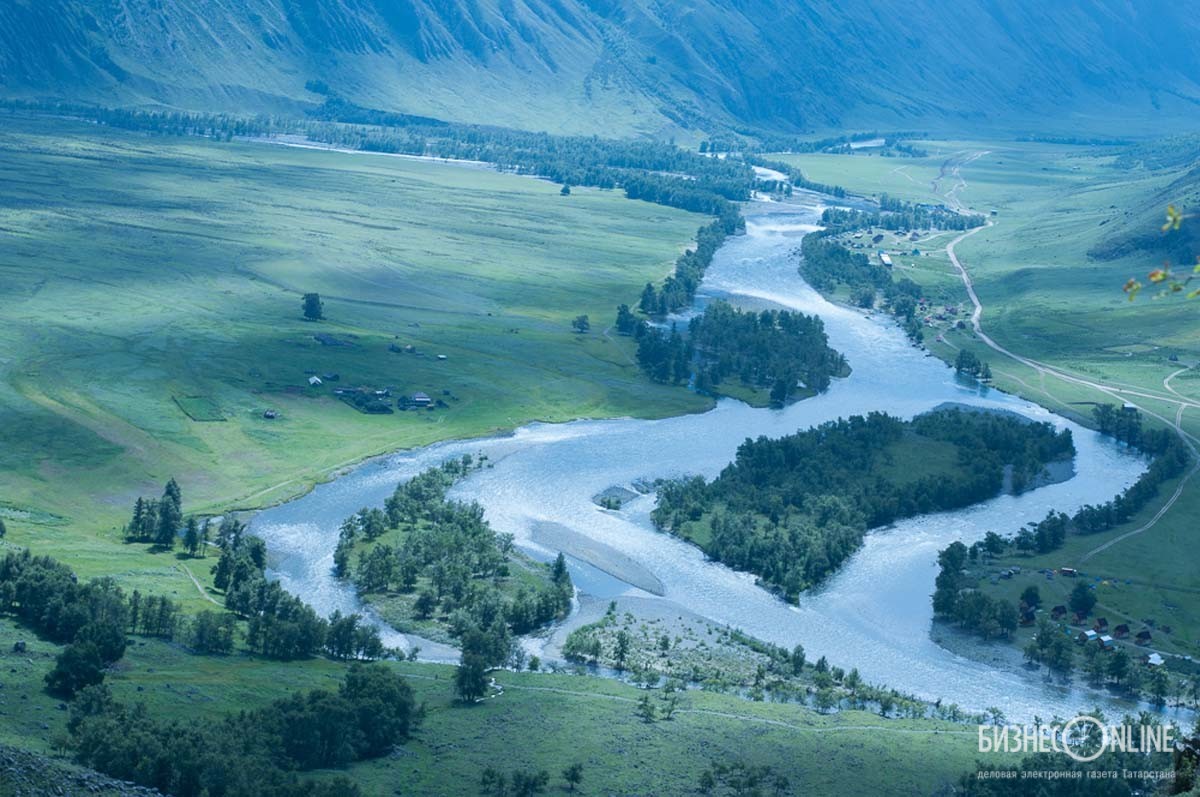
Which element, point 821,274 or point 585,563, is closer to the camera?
point 585,563

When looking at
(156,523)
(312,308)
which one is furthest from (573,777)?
(312,308)

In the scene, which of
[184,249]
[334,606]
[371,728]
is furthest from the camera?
[184,249]

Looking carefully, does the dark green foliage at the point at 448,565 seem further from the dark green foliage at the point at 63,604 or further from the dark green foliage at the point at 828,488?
the dark green foliage at the point at 63,604

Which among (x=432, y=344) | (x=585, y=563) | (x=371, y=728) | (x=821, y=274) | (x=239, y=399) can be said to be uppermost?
(x=821, y=274)

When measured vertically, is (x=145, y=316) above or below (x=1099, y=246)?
below

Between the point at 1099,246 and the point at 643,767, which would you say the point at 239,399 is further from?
the point at 1099,246

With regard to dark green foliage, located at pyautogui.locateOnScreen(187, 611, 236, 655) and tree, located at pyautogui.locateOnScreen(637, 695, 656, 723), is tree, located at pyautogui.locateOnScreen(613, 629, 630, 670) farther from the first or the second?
dark green foliage, located at pyautogui.locateOnScreen(187, 611, 236, 655)

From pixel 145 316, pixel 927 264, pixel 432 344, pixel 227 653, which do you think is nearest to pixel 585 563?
pixel 227 653

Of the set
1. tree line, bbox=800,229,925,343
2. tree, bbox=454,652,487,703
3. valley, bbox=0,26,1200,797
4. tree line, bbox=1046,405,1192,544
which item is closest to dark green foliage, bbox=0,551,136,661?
valley, bbox=0,26,1200,797

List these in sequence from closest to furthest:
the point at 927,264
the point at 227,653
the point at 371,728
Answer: the point at 371,728 → the point at 227,653 → the point at 927,264
